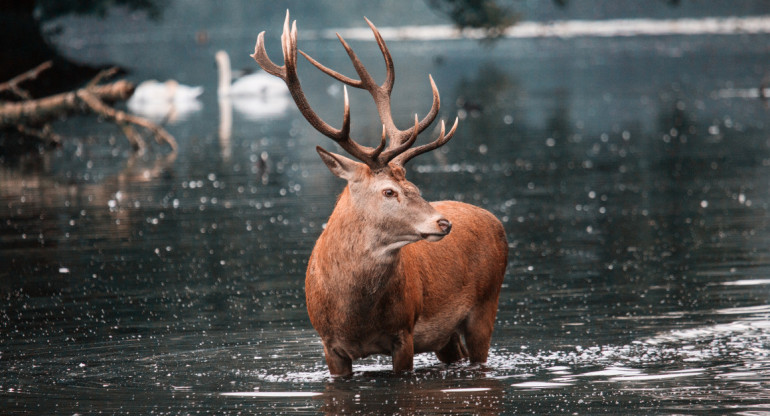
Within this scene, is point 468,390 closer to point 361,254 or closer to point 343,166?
point 361,254

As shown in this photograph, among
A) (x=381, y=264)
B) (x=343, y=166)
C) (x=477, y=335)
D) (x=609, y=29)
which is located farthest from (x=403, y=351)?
(x=609, y=29)

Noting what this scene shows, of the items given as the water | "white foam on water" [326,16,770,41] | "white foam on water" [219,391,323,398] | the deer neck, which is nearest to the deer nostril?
the deer neck

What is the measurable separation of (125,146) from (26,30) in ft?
66.7

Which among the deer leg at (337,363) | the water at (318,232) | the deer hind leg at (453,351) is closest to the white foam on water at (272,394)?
the water at (318,232)

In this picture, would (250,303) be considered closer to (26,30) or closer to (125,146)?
(125,146)

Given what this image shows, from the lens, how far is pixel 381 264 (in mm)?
8188

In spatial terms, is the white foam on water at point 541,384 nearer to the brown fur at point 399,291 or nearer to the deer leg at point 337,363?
the brown fur at point 399,291

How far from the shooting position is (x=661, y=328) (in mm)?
10070

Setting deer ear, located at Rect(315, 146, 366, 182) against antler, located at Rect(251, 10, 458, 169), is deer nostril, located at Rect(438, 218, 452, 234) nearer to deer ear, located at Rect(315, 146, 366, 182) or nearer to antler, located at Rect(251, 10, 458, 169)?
antler, located at Rect(251, 10, 458, 169)

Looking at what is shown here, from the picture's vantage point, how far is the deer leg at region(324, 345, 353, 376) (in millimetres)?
8461

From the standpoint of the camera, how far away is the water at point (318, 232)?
833cm

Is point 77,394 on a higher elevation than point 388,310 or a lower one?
lower

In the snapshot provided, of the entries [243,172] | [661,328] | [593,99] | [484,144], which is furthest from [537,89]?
[661,328]

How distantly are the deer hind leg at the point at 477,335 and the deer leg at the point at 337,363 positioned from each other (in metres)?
0.99
